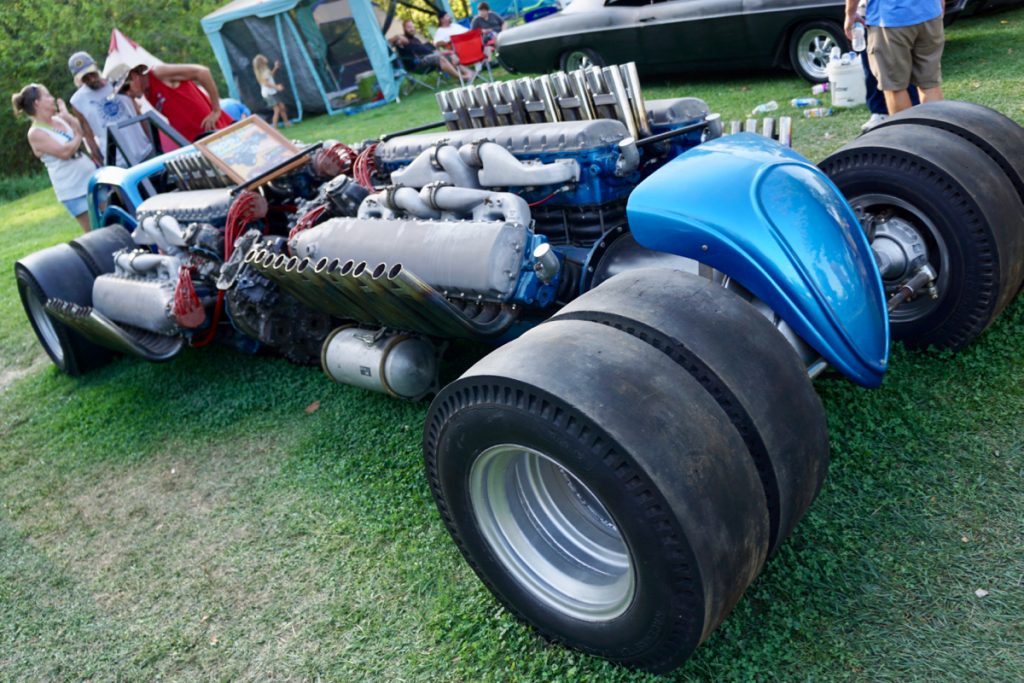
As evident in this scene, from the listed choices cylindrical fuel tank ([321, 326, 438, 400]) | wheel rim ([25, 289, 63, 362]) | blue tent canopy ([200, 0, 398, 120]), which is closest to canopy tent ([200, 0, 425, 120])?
blue tent canopy ([200, 0, 398, 120])

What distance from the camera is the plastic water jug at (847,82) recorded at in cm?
718

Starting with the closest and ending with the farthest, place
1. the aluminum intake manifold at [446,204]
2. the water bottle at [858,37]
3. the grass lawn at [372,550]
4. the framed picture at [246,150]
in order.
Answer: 1. the grass lawn at [372,550]
2. the aluminum intake manifold at [446,204]
3. the framed picture at [246,150]
4. the water bottle at [858,37]

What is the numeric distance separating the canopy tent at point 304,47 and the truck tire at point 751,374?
14621 mm

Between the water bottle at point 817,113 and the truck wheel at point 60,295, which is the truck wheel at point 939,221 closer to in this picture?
the water bottle at point 817,113

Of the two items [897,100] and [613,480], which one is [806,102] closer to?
[897,100]

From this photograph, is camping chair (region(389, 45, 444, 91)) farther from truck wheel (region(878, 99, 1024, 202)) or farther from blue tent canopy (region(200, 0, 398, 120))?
truck wheel (region(878, 99, 1024, 202))

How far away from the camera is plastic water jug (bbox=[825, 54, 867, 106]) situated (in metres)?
7.18

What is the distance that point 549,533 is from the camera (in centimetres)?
270

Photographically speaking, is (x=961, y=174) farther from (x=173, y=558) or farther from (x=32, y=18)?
(x=32, y=18)

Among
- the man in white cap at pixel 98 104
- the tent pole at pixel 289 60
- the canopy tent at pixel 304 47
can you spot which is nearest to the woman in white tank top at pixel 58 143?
the man in white cap at pixel 98 104

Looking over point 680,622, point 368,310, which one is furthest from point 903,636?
point 368,310

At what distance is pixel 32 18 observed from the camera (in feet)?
66.6

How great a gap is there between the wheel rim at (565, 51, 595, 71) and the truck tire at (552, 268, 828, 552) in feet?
29.1

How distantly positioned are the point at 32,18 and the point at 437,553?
22.8 metres
